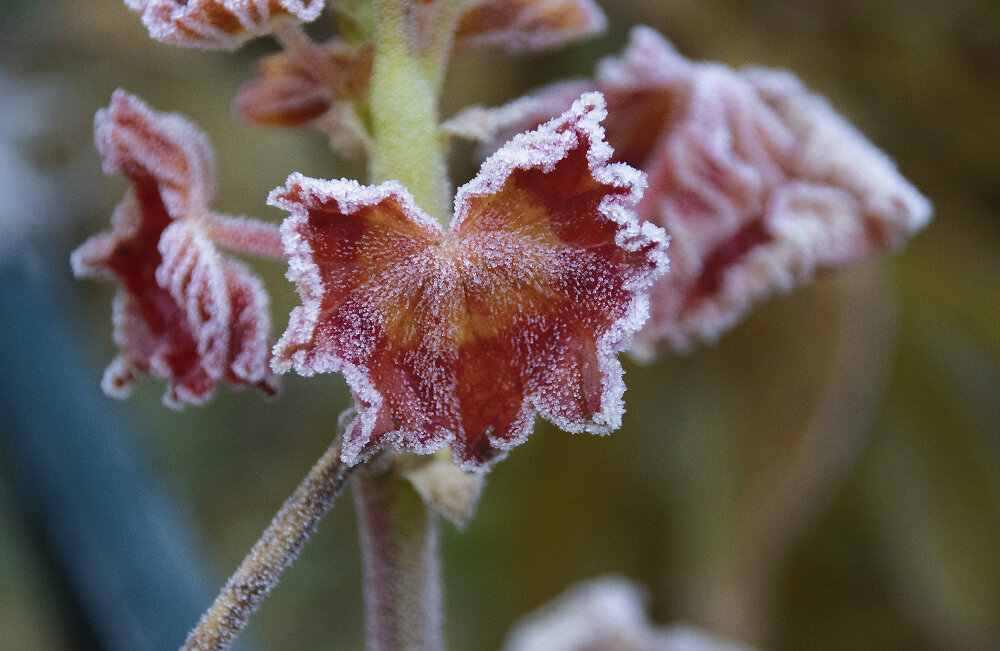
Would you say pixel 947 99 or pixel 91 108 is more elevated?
pixel 91 108

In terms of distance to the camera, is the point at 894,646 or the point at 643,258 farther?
the point at 894,646

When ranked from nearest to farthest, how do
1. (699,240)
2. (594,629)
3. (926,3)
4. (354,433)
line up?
(354,433) → (699,240) → (594,629) → (926,3)

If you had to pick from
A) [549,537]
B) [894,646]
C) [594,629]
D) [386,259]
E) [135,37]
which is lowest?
[894,646]

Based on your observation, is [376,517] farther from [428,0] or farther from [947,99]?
[947,99]

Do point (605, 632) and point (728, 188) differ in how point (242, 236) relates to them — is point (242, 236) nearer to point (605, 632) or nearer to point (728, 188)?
point (728, 188)

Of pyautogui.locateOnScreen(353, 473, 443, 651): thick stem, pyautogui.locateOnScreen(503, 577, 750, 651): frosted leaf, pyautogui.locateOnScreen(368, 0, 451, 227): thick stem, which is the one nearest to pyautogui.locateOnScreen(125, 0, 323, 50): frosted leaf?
pyautogui.locateOnScreen(368, 0, 451, 227): thick stem

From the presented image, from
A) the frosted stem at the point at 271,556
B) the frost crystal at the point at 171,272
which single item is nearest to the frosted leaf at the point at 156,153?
the frost crystal at the point at 171,272

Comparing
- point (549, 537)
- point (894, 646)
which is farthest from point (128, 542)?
point (894, 646)

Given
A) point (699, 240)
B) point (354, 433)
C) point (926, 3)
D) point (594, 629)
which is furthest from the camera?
point (926, 3)

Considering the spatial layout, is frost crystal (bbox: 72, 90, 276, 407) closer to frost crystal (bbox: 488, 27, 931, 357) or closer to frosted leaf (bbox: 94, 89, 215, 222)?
frosted leaf (bbox: 94, 89, 215, 222)
